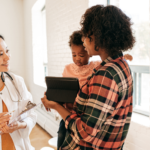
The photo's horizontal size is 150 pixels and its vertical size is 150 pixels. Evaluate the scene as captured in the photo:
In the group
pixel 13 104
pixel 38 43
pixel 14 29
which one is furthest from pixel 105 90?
pixel 14 29

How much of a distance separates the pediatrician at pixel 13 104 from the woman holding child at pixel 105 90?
2.39 ft

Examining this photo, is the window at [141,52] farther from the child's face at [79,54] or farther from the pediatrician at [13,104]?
the pediatrician at [13,104]

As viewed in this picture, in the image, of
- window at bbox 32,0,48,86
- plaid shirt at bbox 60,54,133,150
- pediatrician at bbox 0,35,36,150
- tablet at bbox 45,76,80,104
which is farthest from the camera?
window at bbox 32,0,48,86

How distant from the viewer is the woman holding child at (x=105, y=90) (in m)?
0.71

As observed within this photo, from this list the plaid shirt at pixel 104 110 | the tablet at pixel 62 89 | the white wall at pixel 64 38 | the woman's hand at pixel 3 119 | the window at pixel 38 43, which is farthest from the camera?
the window at pixel 38 43

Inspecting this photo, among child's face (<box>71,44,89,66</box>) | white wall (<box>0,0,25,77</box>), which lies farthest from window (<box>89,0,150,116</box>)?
white wall (<box>0,0,25,77</box>)

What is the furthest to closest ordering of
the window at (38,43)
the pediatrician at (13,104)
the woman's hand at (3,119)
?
1. the window at (38,43)
2. the pediatrician at (13,104)
3. the woman's hand at (3,119)

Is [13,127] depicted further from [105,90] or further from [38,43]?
[38,43]

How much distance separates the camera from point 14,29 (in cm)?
503

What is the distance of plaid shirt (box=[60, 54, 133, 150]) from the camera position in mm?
703

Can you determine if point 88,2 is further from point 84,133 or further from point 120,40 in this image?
point 84,133

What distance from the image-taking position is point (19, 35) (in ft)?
16.8

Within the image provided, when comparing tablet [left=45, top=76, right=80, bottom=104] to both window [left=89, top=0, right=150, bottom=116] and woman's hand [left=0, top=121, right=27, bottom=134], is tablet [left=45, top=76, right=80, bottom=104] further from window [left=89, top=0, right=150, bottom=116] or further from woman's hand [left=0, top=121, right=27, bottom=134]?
window [left=89, top=0, right=150, bottom=116]

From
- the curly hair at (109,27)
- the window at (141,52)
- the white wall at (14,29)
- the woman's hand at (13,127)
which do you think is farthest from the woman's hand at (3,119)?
the white wall at (14,29)
